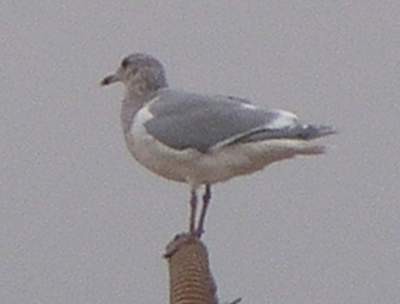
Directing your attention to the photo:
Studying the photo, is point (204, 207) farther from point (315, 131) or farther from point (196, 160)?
point (315, 131)

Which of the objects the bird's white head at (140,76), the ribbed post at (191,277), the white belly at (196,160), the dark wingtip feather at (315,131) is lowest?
the ribbed post at (191,277)

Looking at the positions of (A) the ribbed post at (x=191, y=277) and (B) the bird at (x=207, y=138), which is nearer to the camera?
(A) the ribbed post at (x=191, y=277)

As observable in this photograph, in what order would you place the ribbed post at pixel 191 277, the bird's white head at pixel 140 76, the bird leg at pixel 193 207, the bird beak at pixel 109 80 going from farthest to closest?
1. the bird beak at pixel 109 80
2. the bird's white head at pixel 140 76
3. the bird leg at pixel 193 207
4. the ribbed post at pixel 191 277

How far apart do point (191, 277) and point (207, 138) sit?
196 cm

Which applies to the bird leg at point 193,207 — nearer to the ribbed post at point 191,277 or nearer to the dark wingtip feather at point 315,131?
the dark wingtip feather at point 315,131

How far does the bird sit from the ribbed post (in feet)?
3.94

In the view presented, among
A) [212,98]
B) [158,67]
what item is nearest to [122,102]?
[158,67]

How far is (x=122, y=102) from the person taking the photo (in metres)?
5.09

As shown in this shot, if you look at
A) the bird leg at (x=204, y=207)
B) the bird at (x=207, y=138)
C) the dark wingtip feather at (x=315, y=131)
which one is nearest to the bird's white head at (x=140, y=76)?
the bird at (x=207, y=138)

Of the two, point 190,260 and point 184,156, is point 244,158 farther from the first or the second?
point 190,260

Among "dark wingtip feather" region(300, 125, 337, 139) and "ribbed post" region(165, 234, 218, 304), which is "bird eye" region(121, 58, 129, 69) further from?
"ribbed post" region(165, 234, 218, 304)

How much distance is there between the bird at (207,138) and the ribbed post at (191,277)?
1.20 m

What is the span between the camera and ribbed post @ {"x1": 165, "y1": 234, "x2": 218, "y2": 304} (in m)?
2.43

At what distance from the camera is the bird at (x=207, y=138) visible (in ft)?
13.6
